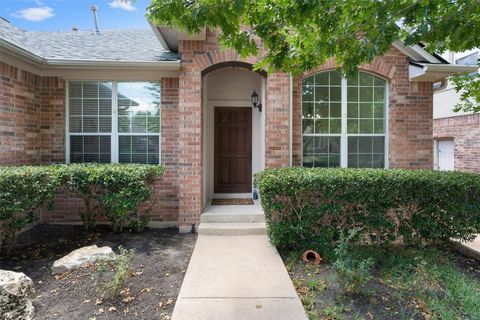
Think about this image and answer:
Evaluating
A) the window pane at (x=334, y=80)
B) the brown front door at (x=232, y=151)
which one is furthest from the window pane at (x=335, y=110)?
the brown front door at (x=232, y=151)

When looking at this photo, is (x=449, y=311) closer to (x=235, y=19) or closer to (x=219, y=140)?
(x=235, y=19)

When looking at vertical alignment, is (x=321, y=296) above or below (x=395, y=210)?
below

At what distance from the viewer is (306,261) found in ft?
14.3

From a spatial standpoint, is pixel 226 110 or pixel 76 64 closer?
pixel 76 64

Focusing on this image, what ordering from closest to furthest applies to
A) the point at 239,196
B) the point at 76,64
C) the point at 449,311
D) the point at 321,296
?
the point at 449,311
the point at 321,296
the point at 76,64
the point at 239,196

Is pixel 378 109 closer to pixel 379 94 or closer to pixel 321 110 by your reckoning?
pixel 379 94

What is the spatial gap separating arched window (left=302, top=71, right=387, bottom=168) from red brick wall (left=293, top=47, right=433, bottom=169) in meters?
0.16

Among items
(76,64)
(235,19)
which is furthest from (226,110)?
(235,19)

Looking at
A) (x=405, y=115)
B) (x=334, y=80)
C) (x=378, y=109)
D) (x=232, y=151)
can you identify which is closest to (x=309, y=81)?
(x=334, y=80)

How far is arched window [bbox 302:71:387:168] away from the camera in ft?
20.3

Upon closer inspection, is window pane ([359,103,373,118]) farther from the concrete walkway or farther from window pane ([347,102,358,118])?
the concrete walkway

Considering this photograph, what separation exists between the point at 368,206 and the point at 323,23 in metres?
2.72

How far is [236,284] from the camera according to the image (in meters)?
3.59

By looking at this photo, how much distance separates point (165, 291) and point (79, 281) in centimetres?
114
